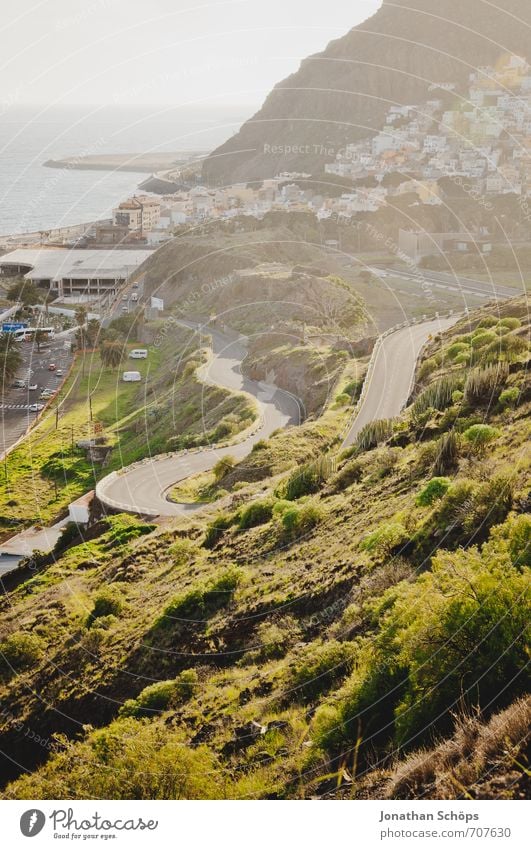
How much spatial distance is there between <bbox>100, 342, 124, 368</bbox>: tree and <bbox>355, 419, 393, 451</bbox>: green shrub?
129ft

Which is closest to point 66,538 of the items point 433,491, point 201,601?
point 201,601

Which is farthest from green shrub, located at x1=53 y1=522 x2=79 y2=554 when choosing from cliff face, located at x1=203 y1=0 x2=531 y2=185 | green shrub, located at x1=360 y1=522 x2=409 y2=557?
cliff face, located at x1=203 y1=0 x2=531 y2=185

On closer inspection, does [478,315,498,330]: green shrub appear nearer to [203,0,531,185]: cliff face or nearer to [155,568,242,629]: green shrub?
[155,568,242,629]: green shrub

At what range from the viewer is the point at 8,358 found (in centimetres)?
6331

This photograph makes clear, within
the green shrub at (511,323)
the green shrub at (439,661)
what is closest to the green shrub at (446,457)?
the green shrub at (439,661)

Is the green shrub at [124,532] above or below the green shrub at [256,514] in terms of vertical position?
below

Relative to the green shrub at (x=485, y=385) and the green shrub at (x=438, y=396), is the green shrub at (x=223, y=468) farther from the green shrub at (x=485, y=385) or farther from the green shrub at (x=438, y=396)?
the green shrub at (x=485, y=385)

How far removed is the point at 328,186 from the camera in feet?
431

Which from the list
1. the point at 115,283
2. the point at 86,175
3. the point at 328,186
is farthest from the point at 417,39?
the point at 115,283

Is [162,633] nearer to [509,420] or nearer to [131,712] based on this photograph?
[131,712]

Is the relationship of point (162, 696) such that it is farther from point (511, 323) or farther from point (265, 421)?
point (265, 421)

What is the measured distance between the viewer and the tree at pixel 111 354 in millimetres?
63844

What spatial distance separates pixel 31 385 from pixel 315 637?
171 ft

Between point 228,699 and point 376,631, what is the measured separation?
2861mm
